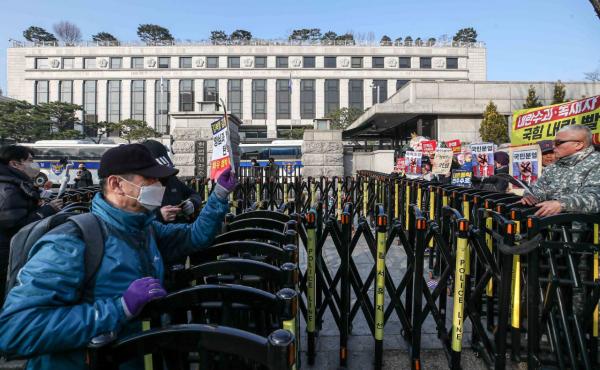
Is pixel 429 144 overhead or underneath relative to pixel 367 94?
underneath

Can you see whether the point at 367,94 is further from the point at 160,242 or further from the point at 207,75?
the point at 160,242

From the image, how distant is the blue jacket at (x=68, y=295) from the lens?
1501mm

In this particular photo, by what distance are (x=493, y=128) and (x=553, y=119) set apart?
11847mm

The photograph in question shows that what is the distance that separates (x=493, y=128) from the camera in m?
17.7

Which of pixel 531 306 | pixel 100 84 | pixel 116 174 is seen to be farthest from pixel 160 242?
pixel 100 84

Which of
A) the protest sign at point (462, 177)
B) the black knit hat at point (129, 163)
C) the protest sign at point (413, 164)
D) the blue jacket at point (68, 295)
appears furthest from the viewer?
the protest sign at point (413, 164)

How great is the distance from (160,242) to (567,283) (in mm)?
3021

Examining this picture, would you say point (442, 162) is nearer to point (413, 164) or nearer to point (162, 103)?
point (413, 164)

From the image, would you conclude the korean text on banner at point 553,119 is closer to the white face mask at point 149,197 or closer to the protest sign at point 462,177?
the protest sign at point 462,177

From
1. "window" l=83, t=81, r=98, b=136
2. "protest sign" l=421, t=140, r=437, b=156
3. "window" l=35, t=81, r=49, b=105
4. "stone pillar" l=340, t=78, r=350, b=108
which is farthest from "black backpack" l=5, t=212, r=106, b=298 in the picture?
"window" l=35, t=81, r=49, b=105

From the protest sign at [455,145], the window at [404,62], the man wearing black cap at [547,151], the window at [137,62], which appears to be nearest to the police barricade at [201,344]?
the man wearing black cap at [547,151]

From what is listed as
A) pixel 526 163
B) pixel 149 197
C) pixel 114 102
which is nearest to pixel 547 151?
pixel 526 163

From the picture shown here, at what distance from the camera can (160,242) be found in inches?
102

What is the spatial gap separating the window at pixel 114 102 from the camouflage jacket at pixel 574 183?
71292mm
